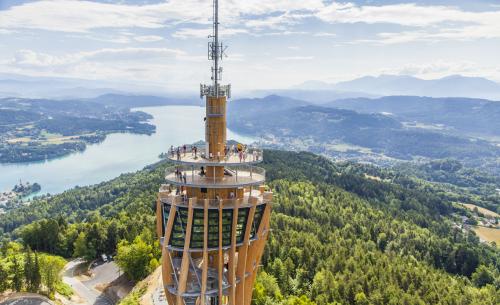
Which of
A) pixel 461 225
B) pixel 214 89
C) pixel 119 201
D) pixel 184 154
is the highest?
pixel 214 89

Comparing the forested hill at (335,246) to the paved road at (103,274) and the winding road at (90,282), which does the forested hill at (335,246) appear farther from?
the winding road at (90,282)

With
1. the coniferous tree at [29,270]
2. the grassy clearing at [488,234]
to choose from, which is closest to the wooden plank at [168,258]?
the coniferous tree at [29,270]

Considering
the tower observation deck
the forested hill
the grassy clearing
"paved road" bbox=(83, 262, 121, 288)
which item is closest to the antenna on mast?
the tower observation deck

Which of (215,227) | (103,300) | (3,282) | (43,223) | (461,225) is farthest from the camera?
(461,225)

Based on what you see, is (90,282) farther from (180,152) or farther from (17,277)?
(180,152)

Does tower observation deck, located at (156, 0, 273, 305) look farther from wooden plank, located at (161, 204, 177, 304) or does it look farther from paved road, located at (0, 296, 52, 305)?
paved road, located at (0, 296, 52, 305)

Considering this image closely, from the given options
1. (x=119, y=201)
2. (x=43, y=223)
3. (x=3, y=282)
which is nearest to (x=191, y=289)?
(x=3, y=282)

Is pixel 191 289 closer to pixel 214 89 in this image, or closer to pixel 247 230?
pixel 247 230
